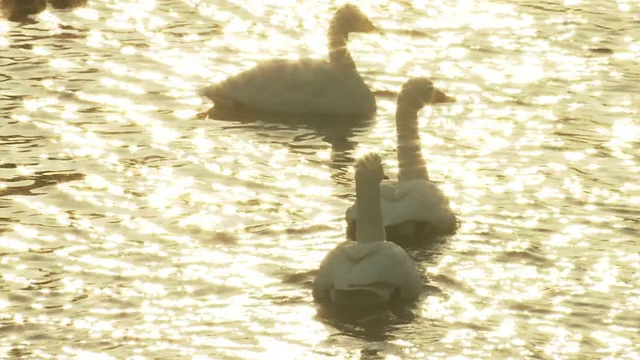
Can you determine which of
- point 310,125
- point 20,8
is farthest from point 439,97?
point 20,8

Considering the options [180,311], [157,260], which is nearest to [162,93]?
[157,260]

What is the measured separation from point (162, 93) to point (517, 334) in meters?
8.44

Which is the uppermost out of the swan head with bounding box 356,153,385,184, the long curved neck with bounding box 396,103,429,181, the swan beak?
the swan head with bounding box 356,153,385,184

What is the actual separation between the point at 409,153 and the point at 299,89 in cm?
374

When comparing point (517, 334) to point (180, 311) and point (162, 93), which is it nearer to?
point (180, 311)

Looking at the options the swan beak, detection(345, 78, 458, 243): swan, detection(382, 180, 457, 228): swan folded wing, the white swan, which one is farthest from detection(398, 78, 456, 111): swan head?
the white swan

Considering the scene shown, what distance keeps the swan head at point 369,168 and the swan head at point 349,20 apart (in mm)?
6971

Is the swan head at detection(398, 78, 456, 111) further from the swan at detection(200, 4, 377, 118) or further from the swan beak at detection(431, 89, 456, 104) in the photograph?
the swan at detection(200, 4, 377, 118)

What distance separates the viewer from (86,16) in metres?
23.8

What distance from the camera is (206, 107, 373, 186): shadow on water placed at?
18.3m

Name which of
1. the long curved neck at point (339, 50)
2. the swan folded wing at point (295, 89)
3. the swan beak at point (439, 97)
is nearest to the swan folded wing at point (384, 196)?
the swan beak at point (439, 97)

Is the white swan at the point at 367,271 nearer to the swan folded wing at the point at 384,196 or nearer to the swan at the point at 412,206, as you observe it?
the swan at the point at 412,206

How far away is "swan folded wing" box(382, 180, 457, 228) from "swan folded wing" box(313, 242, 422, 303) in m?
1.29

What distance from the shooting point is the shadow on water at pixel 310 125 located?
18266mm
